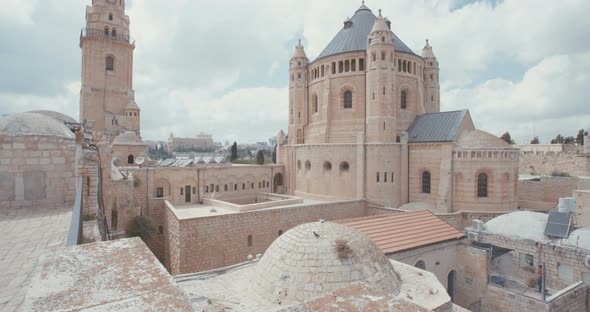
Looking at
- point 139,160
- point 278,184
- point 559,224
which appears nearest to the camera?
point 559,224

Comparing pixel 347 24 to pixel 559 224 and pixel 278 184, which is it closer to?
pixel 278 184

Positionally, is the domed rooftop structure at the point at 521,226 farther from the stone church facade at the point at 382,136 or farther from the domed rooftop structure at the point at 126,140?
the domed rooftop structure at the point at 126,140

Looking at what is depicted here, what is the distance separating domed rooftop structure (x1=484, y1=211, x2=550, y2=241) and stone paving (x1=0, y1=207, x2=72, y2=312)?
20.0 meters

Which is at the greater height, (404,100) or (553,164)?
(404,100)

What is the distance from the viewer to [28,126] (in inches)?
321

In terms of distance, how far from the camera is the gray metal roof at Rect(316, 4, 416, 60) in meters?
29.1

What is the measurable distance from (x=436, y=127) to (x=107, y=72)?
115ft

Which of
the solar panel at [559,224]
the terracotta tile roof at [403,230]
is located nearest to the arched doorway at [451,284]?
the terracotta tile roof at [403,230]

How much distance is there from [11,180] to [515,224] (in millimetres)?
21823

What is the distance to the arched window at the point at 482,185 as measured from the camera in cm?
2311

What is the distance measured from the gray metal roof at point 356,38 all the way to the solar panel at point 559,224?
1720 cm

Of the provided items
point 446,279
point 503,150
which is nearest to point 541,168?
point 503,150

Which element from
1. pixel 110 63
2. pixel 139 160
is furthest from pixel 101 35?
pixel 139 160

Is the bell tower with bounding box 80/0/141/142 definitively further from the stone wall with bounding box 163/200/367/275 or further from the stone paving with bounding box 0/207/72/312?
the stone paving with bounding box 0/207/72/312
